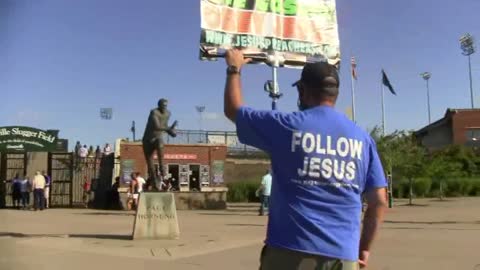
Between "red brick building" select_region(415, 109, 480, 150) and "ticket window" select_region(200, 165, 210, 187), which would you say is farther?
"red brick building" select_region(415, 109, 480, 150)

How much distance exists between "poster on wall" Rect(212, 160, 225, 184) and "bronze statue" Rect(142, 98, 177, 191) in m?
18.3

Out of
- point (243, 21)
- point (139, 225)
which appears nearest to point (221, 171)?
point (243, 21)

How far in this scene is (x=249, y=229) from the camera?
16422 millimetres

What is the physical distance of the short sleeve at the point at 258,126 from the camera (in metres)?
3.27

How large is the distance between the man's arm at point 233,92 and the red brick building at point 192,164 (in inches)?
1115

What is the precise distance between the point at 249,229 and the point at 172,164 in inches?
641

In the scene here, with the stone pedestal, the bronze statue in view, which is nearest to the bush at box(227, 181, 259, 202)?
the bronze statue

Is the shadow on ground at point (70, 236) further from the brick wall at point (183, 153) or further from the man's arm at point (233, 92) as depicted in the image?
the brick wall at point (183, 153)

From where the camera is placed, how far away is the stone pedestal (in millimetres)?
12992

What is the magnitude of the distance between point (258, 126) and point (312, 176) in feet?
1.26

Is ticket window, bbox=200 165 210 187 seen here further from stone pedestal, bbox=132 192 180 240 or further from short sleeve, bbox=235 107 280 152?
short sleeve, bbox=235 107 280 152

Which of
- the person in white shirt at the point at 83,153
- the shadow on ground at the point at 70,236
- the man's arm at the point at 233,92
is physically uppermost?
the person in white shirt at the point at 83,153

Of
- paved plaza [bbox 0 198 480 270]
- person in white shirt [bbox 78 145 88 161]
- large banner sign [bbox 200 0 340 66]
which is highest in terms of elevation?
large banner sign [bbox 200 0 340 66]

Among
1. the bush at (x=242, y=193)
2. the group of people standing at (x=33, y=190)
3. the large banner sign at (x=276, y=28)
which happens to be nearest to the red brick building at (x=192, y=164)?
the group of people standing at (x=33, y=190)
